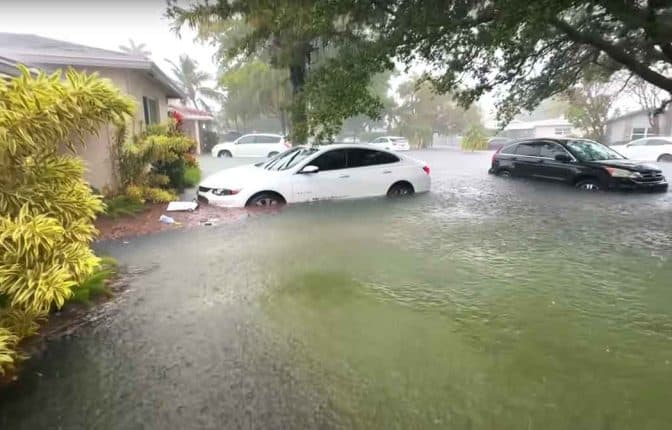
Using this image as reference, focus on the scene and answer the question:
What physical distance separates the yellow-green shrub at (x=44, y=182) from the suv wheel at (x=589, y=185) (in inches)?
465

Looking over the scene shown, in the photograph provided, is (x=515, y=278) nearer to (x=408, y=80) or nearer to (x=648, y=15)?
(x=648, y=15)

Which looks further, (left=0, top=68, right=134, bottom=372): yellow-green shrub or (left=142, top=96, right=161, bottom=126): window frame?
(left=142, top=96, right=161, bottom=126): window frame

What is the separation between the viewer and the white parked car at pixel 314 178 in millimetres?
9023

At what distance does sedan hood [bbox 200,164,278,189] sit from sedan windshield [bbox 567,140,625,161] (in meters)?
8.63

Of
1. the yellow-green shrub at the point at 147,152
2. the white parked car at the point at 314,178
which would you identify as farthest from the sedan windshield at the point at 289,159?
the yellow-green shrub at the point at 147,152

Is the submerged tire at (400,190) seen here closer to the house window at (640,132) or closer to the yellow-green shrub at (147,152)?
the yellow-green shrub at (147,152)

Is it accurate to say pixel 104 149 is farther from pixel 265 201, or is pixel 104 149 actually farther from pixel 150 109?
pixel 150 109

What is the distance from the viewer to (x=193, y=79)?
45.4 metres

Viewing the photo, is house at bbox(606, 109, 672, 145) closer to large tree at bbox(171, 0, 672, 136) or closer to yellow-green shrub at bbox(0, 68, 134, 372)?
large tree at bbox(171, 0, 672, 136)

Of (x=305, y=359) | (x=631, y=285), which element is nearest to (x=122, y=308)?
(x=305, y=359)

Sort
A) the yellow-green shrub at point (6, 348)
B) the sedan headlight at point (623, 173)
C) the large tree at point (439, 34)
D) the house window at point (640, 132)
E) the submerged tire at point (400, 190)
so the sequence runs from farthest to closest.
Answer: the house window at point (640, 132), the sedan headlight at point (623, 173), the submerged tire at point (400, 190), the large tree at point (439, 34), the yellow-green shrub at point (6, 348)

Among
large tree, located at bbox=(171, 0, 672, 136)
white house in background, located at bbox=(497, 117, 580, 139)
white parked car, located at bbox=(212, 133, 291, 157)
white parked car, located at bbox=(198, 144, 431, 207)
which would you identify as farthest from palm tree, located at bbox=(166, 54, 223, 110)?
white parked car, located at bbox=(198, 144, 431, 207)

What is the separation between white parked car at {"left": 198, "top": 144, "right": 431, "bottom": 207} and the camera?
9023 mm

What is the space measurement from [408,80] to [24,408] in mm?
51858
